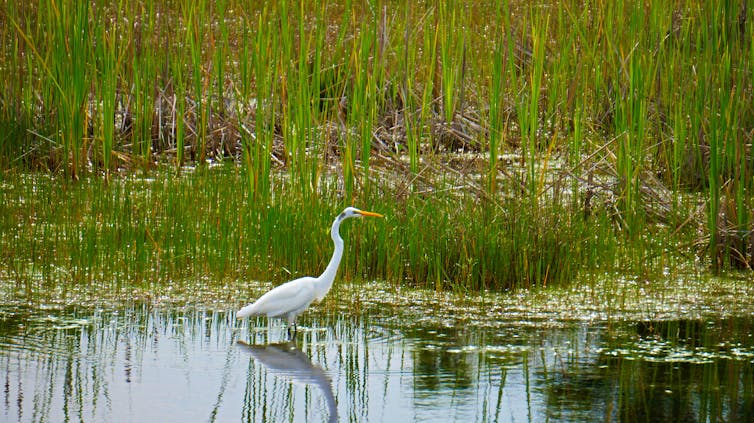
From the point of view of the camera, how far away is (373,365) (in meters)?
4.50

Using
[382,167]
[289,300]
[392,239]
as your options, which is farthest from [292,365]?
[382,167]

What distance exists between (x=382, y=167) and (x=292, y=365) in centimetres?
356

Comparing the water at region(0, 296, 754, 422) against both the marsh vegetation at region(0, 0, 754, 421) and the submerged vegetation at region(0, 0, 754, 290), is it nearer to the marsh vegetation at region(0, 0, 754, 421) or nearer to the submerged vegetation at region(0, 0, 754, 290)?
the marsh vegetation at region(0, 0, 754, 421)

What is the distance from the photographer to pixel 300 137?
6223 millimetres

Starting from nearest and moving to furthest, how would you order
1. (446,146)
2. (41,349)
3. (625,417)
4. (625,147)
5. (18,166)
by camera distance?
(625,417), (41,349), (625,147), (18,166), (446,146)

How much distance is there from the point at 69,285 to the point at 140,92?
283 centimetres

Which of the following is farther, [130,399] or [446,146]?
[446,146]

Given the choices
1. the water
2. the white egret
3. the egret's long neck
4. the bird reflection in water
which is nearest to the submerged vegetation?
the egret's long neck

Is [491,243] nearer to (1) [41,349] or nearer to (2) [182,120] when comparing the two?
(1) [41,349]

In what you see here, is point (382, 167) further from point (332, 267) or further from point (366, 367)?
point (366, 367)

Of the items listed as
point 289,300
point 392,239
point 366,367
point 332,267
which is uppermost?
point 392,239

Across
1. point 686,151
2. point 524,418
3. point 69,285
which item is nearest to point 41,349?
point 69,285

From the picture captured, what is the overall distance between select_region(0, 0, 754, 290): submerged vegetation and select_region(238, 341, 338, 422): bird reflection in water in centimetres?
111

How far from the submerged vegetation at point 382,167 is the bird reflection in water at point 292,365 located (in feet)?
3.63
